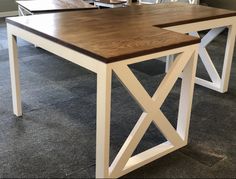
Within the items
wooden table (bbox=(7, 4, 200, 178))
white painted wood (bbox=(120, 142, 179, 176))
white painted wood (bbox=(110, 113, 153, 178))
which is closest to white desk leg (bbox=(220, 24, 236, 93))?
wooden table (bbox=(7, 4, 200, 178))

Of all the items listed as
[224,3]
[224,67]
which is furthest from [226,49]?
[224,3]

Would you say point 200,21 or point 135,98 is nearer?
point 135,98

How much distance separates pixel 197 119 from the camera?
8.16 feet

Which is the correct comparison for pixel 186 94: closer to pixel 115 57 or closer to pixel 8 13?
pixel 115 57

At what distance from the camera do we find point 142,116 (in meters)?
1.79

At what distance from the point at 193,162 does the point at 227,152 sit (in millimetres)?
252

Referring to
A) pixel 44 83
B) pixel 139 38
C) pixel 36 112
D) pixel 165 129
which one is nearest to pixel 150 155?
pixel 165 129

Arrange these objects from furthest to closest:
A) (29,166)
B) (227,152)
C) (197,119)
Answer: (197,119), (227,152), (29,166)

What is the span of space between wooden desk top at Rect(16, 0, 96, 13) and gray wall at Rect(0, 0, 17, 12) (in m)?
2.00

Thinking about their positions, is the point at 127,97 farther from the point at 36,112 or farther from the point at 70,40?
the point at 70,40

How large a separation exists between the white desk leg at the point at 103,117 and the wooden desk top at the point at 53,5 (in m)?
2.10

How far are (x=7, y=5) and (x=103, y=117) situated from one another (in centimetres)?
485

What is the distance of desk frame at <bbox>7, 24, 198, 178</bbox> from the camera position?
5.19 feet

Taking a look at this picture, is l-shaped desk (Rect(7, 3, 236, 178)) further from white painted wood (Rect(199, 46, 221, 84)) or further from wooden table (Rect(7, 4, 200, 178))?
white painted wood (Rect(199, 46, 221, 84))
